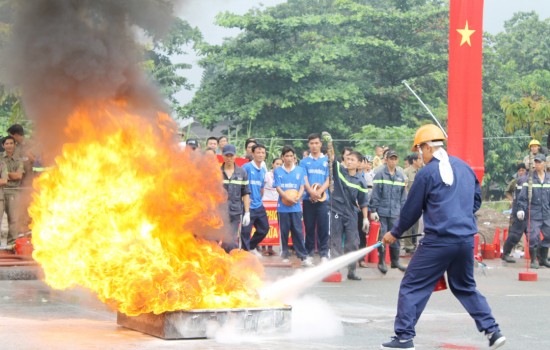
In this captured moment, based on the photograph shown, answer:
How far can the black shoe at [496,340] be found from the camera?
7.83m

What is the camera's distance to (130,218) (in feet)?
28.6

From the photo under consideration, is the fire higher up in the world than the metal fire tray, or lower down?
higher up

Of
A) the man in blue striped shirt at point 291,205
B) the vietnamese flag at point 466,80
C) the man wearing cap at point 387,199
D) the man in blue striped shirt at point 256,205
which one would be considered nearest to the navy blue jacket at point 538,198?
the vietnamese flag at point 466,80

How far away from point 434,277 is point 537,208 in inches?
376

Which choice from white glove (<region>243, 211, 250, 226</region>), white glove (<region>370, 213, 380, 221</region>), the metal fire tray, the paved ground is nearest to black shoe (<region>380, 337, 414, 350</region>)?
the paved ground

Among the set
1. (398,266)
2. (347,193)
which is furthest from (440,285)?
(398,266)

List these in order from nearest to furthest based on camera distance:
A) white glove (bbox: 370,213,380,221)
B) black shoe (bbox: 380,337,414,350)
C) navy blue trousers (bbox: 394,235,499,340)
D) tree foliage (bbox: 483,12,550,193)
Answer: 1. black shoe (bbox: 380,337,414,350)
2. navy blue trousers (bbox: 394,235,499,340)
3. white glove (bbox: 370,213,380,221)
4. tree foliage (bbox: 483,12,550,193)

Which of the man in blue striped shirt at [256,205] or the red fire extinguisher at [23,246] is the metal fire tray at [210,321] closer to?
the man in blue striped shirt at [256,205]

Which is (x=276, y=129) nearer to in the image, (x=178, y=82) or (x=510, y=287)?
(x=178, y=82)

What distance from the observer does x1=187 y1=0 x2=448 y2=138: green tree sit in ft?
126

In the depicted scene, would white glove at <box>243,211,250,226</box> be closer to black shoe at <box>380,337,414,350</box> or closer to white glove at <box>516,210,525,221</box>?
white glove at <box>516,210,525,221</box>

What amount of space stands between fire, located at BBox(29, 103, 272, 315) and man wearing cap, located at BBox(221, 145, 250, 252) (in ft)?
14.2

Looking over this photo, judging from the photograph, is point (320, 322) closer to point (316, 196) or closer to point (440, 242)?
point (440, 242)

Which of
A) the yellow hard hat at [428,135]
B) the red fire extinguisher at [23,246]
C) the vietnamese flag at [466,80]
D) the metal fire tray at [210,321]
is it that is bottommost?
the metal fire tray at [210,321]
